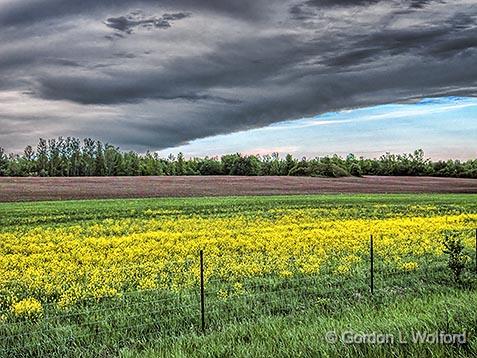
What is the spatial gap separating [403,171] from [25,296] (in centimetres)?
12803

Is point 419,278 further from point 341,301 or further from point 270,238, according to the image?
point 270,238

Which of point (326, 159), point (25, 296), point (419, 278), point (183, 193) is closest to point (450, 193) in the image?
point (183, 193)

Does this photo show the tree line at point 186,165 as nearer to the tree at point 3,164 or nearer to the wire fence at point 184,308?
the tree at point 3,164

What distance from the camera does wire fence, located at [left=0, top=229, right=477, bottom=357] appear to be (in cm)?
1009

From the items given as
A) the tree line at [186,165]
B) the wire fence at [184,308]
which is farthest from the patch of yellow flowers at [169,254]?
the tree line at [186,165]

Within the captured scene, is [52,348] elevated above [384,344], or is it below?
below

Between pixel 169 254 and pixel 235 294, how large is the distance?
6567 millimetres

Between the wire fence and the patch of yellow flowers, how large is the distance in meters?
0.39

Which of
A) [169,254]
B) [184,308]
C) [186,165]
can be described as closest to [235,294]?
[184,308]

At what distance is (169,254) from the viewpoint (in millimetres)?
18938

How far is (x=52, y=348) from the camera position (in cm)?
965

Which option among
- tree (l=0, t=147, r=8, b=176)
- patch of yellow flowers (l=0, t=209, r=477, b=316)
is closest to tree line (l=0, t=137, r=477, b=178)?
tree (l=0, t=147, r=8, b=176)

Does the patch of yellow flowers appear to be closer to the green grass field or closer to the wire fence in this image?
the green grass field

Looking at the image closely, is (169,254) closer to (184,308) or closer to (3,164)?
(184,308)
